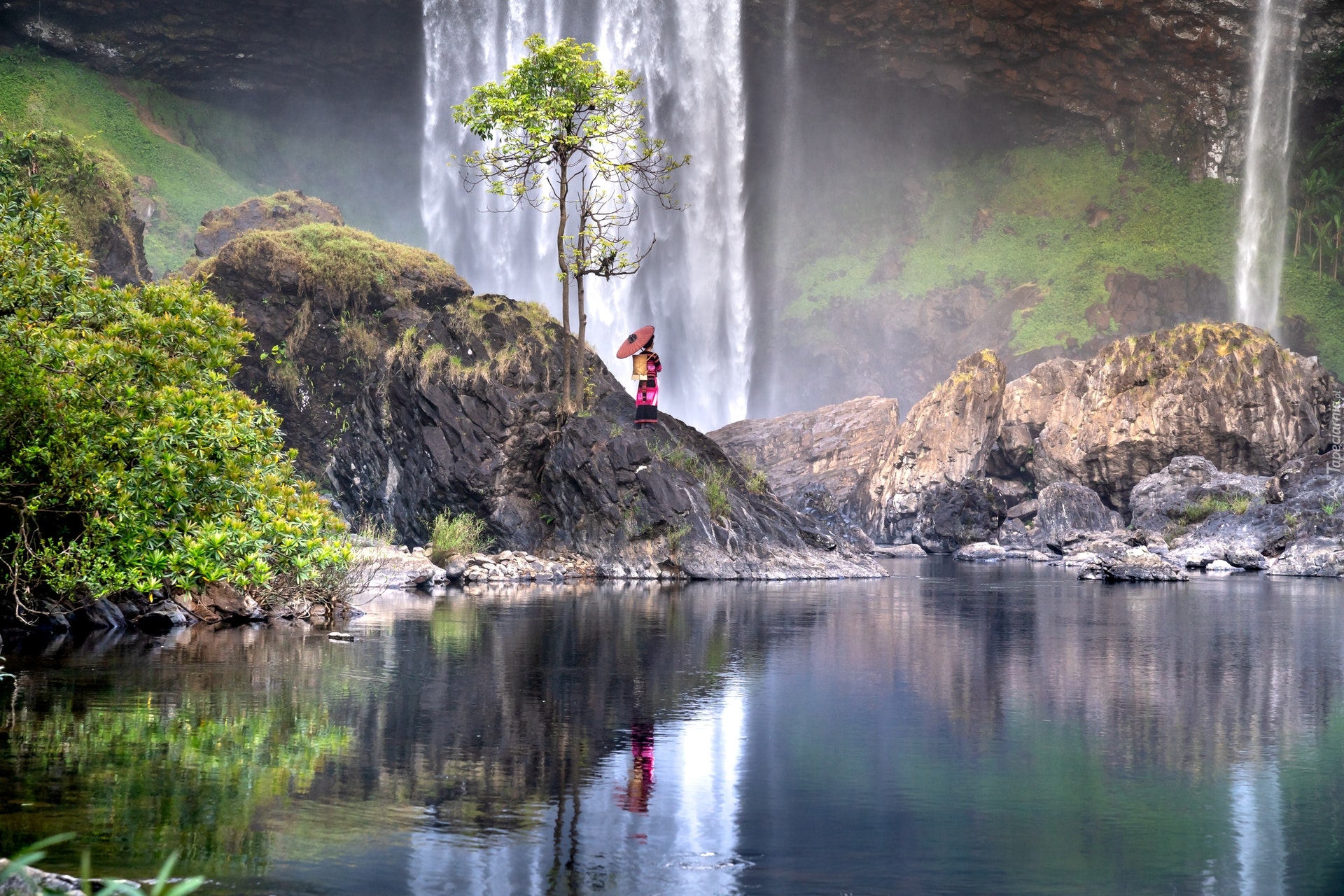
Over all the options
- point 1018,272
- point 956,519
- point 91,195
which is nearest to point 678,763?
point 91,195

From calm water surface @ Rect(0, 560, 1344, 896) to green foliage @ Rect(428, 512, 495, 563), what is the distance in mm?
10676

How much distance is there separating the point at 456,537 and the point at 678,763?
17.6m

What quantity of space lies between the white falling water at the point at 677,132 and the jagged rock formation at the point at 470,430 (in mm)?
25432

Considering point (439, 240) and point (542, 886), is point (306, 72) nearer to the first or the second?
point (439, 240)

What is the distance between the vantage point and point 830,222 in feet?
286

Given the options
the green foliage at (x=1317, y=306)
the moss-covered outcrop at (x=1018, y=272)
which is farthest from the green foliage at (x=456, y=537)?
the green foliage at (x=1317, y=306)

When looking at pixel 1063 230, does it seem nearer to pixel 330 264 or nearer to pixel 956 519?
pixel 956 519

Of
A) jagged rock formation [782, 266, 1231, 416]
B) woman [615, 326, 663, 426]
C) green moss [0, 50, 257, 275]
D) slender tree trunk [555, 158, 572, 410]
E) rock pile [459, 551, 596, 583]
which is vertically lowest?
rock pile [459, 551, 596, 583]

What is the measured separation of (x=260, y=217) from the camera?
42.7m

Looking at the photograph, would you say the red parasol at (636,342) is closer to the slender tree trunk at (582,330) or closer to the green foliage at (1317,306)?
the slender tree trunk at (582,330)

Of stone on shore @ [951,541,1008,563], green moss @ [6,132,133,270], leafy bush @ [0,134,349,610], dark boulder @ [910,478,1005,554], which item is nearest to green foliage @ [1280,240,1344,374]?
dark boulder @ [910,478,1005,554]

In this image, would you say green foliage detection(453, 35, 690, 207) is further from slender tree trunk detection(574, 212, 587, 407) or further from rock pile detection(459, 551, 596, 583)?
rock pile detection(459, 551, 596, 583)

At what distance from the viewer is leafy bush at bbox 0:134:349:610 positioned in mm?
9594

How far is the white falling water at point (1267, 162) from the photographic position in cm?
6950
